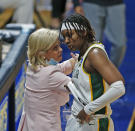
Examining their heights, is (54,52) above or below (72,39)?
below

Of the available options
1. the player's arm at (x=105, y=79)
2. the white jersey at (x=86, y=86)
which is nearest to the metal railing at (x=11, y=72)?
the white jersey at (x=86, y=86)

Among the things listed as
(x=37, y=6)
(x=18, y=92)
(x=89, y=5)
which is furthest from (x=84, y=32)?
(x=37, y=6)

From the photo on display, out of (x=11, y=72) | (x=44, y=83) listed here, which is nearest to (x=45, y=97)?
(x=44, y=83)

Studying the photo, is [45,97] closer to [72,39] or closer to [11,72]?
[72,39]

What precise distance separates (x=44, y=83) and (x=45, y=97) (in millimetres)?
78

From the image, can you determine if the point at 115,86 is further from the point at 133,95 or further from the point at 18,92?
the point at 133,95

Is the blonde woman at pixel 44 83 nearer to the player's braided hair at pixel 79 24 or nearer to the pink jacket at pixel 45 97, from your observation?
the pink jacket at pixel 45 97

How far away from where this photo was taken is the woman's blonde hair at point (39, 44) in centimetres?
219

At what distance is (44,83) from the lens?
2201 mm

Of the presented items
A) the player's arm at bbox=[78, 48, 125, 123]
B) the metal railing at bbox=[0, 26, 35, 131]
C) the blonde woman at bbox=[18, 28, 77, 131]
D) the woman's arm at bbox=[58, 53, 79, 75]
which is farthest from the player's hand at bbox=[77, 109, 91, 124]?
the metal railing at bbox=[0, 26, 35, 131]

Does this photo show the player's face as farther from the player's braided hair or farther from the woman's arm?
Result: the woman's arm

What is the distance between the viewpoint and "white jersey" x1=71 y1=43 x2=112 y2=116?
2.07 meters

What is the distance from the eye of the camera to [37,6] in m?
7.76

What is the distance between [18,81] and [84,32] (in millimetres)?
1614
